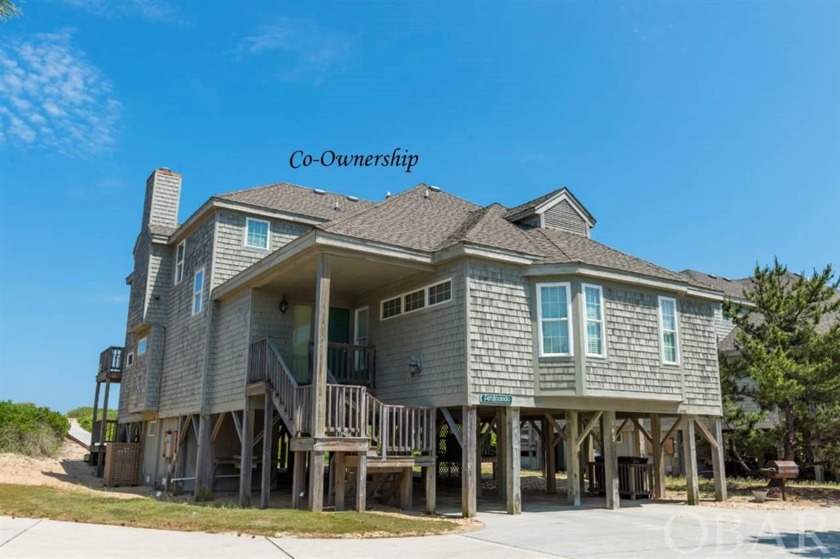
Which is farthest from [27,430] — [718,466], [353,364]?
[718,466]

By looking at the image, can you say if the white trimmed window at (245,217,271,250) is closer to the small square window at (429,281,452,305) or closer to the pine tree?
the small square window at (429,281,452,305)

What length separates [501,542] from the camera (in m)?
10.1

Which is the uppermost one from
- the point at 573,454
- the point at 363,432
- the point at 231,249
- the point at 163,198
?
the point at 163,198

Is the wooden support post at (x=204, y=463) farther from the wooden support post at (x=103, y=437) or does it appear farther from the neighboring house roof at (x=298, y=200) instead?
the wooden support post at (x=103, y=437)

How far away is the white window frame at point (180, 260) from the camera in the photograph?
2123cm

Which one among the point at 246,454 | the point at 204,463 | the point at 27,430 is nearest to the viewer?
the point at 246,454

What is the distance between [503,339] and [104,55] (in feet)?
32.5

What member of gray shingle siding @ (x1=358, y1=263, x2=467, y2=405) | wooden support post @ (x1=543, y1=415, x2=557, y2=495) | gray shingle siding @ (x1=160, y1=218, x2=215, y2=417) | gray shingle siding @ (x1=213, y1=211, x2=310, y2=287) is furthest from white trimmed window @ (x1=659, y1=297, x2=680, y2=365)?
gray shingle siding @ (x1=160, y1=218, x2=215, y2=417)

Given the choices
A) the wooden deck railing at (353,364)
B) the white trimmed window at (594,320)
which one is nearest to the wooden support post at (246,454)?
the wooden deck railing at (353,364)

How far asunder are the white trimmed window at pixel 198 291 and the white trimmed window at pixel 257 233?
1641mm

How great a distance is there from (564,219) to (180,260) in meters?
12.2

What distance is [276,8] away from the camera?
13281mm

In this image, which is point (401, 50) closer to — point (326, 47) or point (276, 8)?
point (326, 47)

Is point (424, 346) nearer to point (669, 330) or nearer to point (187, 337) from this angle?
point (669, 330)
